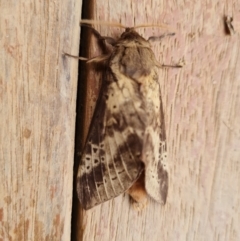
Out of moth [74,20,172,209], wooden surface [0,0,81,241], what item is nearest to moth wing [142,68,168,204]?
moth [74,20,172,209]

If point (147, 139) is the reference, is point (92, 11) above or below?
above

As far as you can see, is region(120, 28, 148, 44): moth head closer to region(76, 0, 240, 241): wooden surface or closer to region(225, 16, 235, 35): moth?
region(76, 0, 240, 241): wooden surface

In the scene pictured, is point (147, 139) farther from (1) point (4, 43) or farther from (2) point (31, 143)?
(1) point (4, 43)

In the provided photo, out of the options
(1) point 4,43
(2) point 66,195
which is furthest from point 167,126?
(1) point 4,43

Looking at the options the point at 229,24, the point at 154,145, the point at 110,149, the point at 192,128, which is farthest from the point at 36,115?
the point at 229,24

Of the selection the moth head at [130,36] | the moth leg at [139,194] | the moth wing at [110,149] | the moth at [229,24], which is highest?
the moth at [229,24]

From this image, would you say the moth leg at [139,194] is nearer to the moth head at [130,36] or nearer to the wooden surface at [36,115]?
the wooden surface at [36,115]

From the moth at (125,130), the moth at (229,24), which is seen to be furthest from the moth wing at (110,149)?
the moth at (229,24)
